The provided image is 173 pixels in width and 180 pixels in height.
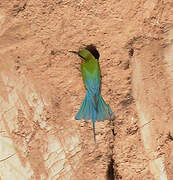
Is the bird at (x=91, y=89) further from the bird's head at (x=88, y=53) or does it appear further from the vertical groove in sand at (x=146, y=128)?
the vertical groove in sand at (x=146, y=128)

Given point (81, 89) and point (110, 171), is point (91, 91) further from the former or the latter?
point (110, 171)

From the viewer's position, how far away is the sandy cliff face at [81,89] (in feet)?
6.14

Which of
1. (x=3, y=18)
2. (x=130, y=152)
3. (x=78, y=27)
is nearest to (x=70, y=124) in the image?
(x=130, y=152)

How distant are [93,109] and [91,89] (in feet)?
0.41

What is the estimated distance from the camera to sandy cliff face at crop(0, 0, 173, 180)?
187 centimetres

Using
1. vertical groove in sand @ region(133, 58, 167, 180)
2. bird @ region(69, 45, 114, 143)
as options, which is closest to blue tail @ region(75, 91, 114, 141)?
bird @ region(69, 45, 114, 143)

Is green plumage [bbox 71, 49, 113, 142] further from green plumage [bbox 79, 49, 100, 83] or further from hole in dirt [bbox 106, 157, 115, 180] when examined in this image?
hole in dirt [bbox 106, 157, 115, 180]

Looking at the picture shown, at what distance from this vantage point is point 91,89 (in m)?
1.99

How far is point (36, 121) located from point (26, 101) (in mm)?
119

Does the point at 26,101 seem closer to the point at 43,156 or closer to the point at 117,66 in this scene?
the point at 43,156

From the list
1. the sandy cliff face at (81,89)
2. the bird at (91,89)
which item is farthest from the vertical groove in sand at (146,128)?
the bird at (91,89)

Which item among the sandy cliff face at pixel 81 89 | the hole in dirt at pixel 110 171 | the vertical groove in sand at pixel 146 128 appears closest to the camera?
the sandy cliff face at pixel 81 89

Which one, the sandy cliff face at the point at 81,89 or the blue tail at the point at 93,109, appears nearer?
the sandy cliff face at the point at 81,89

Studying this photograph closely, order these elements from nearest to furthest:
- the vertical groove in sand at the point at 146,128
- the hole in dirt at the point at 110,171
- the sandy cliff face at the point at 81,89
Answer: the sandy cliff face at the point at 81,89, the vertical groove in sand at the point at 146,128, the hole in dirt at the point at 110,171
